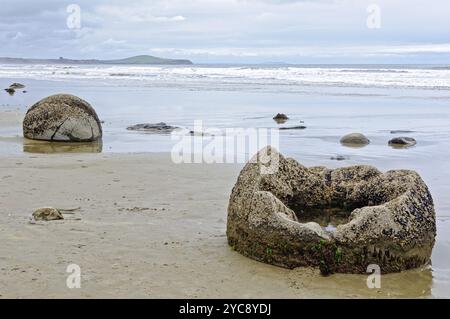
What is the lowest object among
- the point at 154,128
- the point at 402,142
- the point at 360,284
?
the point at 360,284

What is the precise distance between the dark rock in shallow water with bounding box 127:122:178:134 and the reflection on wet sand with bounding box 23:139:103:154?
2.12m

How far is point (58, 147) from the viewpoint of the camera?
1230 centimetres

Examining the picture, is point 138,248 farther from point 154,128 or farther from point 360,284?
point 154,128

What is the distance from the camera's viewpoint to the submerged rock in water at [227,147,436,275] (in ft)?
17.0

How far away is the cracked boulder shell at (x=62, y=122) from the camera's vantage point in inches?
513

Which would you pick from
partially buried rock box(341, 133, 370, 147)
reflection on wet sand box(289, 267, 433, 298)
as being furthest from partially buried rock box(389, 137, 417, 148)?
reflection on wet sand box(289, 267, 433, 298)

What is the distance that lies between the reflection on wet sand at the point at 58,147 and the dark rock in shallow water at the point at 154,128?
2121 millimetres

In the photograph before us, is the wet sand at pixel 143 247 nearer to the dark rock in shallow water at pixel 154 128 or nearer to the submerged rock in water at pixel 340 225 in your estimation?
the submerged rock in water at pixel 340 225

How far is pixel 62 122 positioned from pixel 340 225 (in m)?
8.90

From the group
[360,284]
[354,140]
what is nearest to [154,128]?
[354,140]

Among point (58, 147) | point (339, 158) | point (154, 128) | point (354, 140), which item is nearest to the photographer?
point (339, 158)

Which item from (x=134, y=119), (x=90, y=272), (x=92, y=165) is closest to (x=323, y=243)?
(x=90, y=272)

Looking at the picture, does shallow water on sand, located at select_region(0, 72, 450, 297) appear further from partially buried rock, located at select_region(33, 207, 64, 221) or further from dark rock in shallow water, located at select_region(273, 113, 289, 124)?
partially buried rock, located at select_region(33, 207, 64, 221)

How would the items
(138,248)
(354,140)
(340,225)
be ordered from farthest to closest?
(354,140), (138,248), (340,225)
